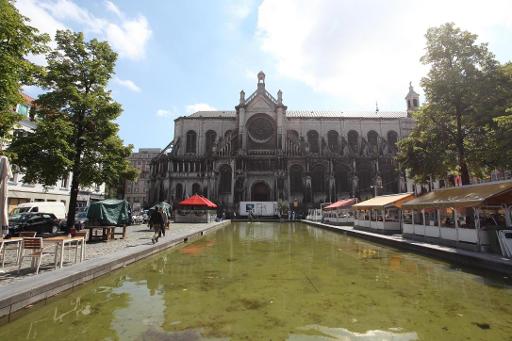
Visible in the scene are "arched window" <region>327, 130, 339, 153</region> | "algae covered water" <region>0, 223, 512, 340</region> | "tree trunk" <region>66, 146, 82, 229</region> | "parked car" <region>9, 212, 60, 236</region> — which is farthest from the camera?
"arched window" <region>327, 130, 339, 153</region>

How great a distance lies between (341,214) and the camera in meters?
34.7

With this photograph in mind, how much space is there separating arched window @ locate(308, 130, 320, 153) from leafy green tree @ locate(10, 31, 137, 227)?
45002mm

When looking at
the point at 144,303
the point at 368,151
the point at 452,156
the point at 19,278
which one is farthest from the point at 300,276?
the point at 368,151

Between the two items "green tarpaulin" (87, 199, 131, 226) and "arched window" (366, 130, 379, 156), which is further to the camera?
"arched window" (366, 130, 379, 156)

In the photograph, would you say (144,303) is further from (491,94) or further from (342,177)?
(342,177)

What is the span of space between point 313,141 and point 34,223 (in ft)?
162

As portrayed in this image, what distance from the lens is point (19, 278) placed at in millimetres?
7062

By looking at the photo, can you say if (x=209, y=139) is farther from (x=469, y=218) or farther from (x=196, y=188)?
(x=469, y=218)

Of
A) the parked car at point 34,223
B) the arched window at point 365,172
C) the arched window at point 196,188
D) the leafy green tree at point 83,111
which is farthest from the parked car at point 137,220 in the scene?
the arched window at point 365,172

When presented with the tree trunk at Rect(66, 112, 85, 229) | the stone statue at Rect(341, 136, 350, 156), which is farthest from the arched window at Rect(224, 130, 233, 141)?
the tree trunk at Rect(66, 112, 85, 229)

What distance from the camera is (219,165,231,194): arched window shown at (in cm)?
5263

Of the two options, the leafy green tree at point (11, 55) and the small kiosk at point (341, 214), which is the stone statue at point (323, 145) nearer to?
the small kiosk at point (341, 214)

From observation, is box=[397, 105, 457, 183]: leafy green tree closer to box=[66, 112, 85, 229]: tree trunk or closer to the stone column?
box=[66, 112, 85, 229]: tree trunk

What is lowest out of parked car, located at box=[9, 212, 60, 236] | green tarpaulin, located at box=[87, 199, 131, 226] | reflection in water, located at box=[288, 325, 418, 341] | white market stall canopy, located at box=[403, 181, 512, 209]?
reflection in water, located at box=[288, 325, 418, 341]
